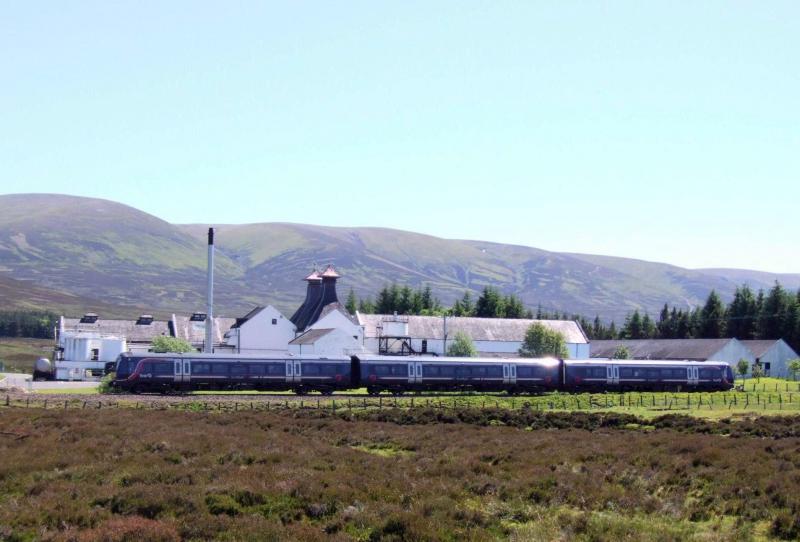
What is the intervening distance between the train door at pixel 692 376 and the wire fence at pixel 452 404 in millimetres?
9102

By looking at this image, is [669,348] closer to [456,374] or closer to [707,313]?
[707,313]

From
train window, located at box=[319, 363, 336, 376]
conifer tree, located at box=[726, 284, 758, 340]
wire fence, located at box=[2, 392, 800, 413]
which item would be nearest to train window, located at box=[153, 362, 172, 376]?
wire fence, located at box=[2, 392, 800, 413]

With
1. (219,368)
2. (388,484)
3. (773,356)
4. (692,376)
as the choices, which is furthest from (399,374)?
(773,356)

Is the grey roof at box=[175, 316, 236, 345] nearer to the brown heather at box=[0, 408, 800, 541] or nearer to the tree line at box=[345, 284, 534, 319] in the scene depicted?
the tree line at box=[345, 284, 534, 319]

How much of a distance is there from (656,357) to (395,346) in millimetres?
40260

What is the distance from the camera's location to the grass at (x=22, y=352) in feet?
486

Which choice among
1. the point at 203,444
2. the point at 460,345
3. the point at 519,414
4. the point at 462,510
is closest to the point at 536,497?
the point at 462,510

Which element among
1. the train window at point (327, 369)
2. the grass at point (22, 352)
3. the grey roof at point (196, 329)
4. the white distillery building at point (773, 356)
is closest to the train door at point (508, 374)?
the train window at point (327, 369)

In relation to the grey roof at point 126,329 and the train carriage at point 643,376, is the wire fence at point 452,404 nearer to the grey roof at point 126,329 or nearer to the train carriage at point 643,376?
the train carriage at point 643,376

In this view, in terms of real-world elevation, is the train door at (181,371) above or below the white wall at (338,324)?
below

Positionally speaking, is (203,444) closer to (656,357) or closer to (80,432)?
(80,432)

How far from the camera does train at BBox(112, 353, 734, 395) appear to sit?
208ft

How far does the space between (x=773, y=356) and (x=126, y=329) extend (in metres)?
85.8

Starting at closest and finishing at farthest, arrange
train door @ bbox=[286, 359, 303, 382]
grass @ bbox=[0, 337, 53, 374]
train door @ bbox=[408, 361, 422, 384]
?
train door @ bbox=[286, 359, 303, 382]
train door @ bbox=[408, 361, 422, 384]
grass @ bbox=[0, 337, 53, 374]
